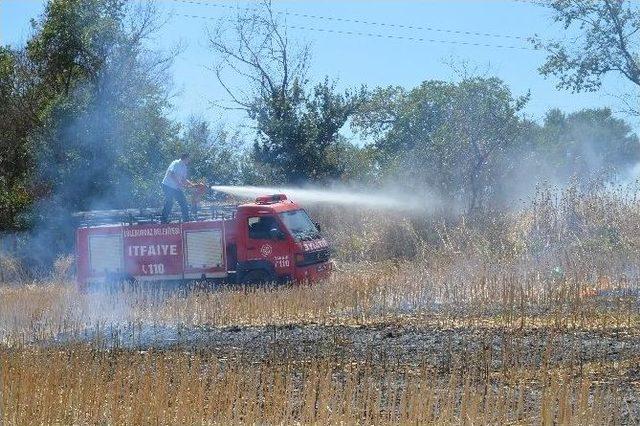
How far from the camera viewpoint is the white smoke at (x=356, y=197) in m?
27.9

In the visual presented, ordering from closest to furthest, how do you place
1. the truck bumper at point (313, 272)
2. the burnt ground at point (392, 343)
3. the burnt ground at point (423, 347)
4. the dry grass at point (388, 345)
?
the dry grass at point (388, 345)
the burnt ground at point (423, 347)
the burnt ground at point (392, 343)
the truck bumper at point (313, 272)

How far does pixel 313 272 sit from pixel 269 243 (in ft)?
3.68

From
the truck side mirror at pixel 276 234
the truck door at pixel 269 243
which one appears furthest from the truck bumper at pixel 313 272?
the truck side mirror at pixel 276 234

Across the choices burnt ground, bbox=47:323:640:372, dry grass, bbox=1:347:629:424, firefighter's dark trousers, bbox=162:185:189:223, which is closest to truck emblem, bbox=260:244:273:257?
firefighter's dark trousers, bbox=162:185:189:223

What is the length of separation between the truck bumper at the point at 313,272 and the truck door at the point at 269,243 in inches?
9.8

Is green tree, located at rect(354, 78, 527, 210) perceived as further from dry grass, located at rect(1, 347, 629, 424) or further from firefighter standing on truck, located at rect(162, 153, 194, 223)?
dry grass, located at rect(1, 347, 629, 424)

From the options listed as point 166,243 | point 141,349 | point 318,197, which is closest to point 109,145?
point 318,197

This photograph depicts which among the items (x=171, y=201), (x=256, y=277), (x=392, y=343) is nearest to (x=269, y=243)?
(x=256, y=277)

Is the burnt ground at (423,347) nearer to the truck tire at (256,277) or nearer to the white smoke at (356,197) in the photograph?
the truck tire at (256,277)

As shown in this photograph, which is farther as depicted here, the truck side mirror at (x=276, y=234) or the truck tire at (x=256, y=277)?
the truck side mirror at (x=276, y=234)

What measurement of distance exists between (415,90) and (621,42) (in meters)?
9.36

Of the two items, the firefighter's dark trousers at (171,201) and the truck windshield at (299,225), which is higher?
the firefighter's dark trousers at (171,201)

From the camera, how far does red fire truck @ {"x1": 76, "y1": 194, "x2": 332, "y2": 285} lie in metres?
21.0

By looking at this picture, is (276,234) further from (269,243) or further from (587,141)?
(587,141)
